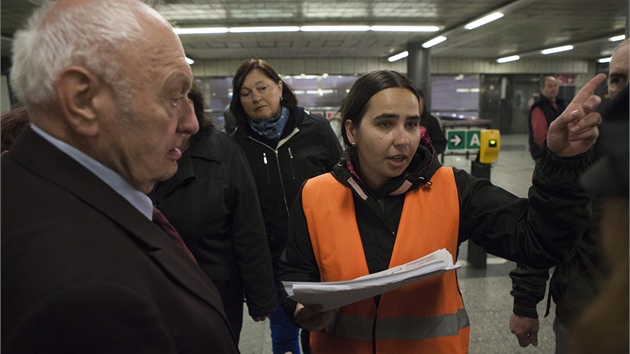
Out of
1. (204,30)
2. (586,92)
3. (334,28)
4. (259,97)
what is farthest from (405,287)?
(204,30)

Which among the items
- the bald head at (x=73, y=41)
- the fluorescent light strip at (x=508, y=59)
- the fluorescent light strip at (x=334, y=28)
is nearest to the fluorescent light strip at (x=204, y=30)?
the fluorescent light strip at (x=334, y=28)

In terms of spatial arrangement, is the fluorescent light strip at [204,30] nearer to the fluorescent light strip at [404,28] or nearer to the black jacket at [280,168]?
the fluorescent light strip at [404,28]

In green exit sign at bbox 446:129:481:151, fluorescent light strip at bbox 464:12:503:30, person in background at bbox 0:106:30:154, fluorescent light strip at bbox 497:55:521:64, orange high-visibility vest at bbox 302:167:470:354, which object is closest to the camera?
orange high-visibility vest at bbox 302:167:470:354

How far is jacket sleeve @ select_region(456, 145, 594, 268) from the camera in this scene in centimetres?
113

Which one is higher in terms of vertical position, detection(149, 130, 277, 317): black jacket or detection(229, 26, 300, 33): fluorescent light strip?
detection(229, 26, 300, 33): fluorescent light strip

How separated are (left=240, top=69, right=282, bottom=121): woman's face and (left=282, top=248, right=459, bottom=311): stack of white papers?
1514mm

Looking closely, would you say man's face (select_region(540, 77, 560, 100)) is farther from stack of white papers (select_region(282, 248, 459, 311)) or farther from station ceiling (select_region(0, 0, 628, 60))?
stack of white papers (select_region(282, 248, 459, 311))

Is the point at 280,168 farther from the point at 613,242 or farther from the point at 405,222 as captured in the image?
the point at 613,242

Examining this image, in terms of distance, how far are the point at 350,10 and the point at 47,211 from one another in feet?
29.6

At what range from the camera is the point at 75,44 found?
0.76 m

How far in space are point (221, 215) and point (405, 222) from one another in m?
0.89

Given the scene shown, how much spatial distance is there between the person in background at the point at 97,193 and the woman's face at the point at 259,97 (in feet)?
5.24

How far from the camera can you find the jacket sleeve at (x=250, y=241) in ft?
6.49

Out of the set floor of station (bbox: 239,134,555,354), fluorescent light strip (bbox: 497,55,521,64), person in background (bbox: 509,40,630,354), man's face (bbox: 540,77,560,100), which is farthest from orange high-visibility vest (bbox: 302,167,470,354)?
fluorescent light strip (bbox: 497,55,521,64)
